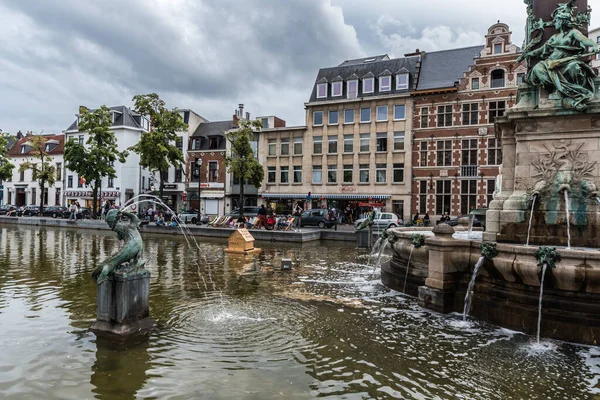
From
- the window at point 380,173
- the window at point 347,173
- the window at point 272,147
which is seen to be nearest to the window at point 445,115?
the window at point 380,173

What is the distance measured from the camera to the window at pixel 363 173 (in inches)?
1679

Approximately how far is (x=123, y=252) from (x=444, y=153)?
1426 inches

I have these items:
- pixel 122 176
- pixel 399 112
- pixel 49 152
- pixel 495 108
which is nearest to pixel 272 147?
pixel 399 112

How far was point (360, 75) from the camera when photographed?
44.3 meters

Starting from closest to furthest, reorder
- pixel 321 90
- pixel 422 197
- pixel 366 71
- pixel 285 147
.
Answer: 1. pixel 422 197
2. pixel 366 71
3. pixel 321 90
4. pixel 285 147

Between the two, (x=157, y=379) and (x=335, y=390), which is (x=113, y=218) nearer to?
(x=157, y=379)

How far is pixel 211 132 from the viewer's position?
5419 centimetres

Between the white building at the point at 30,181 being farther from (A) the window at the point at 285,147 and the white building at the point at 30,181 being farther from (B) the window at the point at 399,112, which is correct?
(B) the window at the point at 399,112

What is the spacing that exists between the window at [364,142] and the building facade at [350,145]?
0.10 meters

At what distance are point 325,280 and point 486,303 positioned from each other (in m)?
5.07

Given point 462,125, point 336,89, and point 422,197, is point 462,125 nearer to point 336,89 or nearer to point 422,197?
point 422,197

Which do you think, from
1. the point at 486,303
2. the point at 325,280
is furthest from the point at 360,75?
the point at 486,303

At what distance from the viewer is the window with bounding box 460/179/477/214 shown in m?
37.5

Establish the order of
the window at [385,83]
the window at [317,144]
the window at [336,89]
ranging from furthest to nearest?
the window at [317,144]
the window at [336,89]
the window at [385,83]
